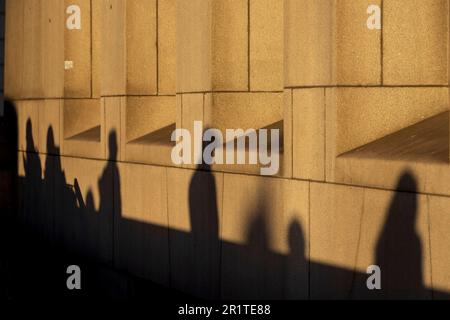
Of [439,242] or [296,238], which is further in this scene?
[296,238]

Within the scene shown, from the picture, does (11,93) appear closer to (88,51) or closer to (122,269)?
(88,51)

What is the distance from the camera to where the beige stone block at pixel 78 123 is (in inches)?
800

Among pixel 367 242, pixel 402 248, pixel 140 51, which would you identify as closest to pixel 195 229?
pixel 140 51

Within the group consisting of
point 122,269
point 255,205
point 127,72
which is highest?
point 127,72

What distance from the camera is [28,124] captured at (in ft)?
76.3

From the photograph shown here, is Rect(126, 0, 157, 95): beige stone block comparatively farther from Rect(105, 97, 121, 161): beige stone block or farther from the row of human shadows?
the row of human shadows

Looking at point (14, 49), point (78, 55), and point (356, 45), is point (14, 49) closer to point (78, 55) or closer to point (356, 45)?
point (78, 55)

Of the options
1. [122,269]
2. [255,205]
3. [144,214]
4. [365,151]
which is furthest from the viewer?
[122,269]

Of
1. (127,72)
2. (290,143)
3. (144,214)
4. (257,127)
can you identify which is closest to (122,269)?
(144,214)

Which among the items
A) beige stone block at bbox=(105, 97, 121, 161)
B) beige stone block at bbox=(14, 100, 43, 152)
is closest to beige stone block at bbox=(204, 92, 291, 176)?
beige stone block at bbox=(105, 97, 121, 161)

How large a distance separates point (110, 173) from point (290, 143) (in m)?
6.40

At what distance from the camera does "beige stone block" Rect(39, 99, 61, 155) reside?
2158cm

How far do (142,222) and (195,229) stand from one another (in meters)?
2.17

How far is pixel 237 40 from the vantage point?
48.5 feet
